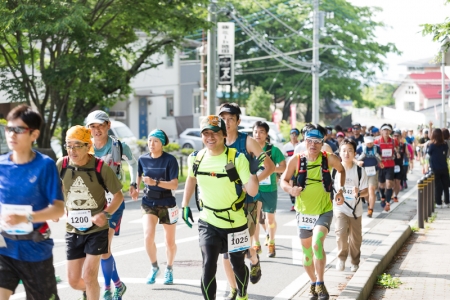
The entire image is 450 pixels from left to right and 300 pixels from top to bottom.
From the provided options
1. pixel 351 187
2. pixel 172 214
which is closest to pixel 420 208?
pixel 351 187

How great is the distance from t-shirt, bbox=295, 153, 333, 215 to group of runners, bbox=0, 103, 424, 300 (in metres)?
0.01

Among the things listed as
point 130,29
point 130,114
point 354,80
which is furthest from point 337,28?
point 130,29

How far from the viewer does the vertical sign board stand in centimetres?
2902

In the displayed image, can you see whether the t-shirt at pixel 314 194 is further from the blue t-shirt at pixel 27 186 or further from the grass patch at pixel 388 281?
the blue t-shirt at pixel 27 186

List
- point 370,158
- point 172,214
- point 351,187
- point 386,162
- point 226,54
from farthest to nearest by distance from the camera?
point 226,54 < point 386,162 < point 370,158 < point 351,187 < point 172,214

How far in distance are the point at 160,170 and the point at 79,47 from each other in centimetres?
1375

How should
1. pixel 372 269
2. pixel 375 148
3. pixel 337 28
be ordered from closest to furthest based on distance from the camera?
pixel 372 269
pixel 375 148
pixel 337 28

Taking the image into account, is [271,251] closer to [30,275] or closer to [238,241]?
[238,241]

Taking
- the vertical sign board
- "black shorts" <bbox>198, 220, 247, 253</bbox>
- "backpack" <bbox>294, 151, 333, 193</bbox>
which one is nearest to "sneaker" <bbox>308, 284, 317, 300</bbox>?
"backpack" <bbox>294, 151, 333, 193</bbox>

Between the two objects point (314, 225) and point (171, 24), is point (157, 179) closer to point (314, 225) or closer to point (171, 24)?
point (314, 225)

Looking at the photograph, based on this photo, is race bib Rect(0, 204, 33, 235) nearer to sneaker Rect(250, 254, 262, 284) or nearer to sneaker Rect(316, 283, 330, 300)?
sneaker Rect(316, 283, 330, 300)

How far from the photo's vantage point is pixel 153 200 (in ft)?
31.0

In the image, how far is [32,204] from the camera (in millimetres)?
5480

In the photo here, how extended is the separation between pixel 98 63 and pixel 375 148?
8868 millimetres
